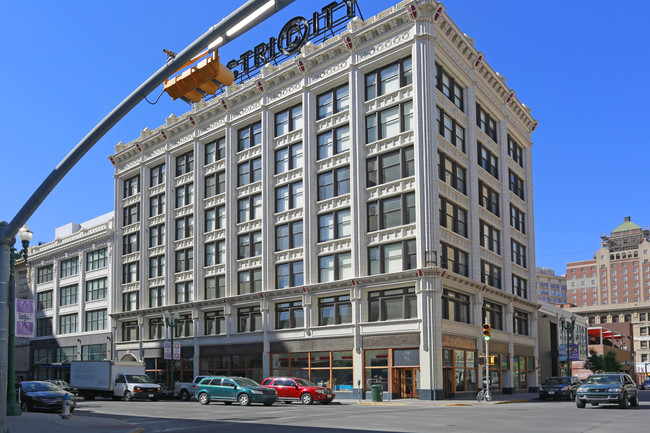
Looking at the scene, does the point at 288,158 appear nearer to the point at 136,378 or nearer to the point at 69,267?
the point at 136,378

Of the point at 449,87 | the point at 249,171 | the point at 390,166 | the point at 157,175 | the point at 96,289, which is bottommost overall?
the point at 96,289

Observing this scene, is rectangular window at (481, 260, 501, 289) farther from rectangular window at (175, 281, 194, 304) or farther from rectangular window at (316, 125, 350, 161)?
rectangular window at (175, 281, 194, 304)

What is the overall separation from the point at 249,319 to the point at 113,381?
1266cm

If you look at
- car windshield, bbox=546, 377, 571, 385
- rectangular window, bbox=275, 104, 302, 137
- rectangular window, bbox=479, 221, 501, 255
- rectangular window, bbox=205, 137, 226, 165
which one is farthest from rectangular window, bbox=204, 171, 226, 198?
car windshield, bbox=546, 377, 571, 385

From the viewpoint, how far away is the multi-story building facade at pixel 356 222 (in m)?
45.2

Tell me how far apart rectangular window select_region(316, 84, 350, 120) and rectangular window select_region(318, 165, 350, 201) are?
15.1 feet

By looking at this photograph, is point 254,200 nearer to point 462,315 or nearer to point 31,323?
point 462,315

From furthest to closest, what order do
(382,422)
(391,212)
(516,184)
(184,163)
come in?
(184,163)
(516,184)
(391,212)
(382,422)

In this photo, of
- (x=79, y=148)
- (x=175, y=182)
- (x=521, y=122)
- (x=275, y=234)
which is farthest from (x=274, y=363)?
(x=79, y=148)

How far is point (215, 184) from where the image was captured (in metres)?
61.4

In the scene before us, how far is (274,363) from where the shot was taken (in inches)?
2083

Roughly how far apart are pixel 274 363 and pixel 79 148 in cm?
4308

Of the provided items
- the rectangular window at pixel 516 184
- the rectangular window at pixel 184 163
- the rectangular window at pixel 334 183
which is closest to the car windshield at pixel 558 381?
the rectangular window at pixel 334 183

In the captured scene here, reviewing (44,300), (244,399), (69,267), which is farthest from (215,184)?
(44,300)
